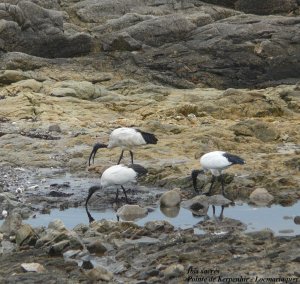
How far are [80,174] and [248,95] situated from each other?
880 centimetres

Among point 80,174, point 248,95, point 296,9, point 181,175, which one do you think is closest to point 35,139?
point 80,174

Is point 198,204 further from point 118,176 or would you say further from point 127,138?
point 127,138

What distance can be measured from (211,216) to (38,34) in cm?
1850

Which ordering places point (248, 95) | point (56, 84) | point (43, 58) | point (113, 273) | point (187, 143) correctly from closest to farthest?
point (113, 273)
point (187, 143)
point (248, 95)
point (56, 84)
point (43, 58)

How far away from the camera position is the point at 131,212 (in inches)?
518

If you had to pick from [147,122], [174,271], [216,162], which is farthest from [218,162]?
[147,122]

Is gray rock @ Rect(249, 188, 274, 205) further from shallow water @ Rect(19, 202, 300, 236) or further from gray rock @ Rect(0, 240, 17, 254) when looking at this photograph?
gray rock @ Rect(0, 240, 17, 254)

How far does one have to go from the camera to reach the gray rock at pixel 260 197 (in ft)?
45.5

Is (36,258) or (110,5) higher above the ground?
(110,5)

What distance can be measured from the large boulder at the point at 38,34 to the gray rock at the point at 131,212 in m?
17.4

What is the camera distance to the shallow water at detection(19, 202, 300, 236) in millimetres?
12258

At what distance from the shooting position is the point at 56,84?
26.0m

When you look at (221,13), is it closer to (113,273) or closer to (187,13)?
(187,13)

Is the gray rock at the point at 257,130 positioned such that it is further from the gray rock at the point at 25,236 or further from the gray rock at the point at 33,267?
the gray rock at the point at 33,267
